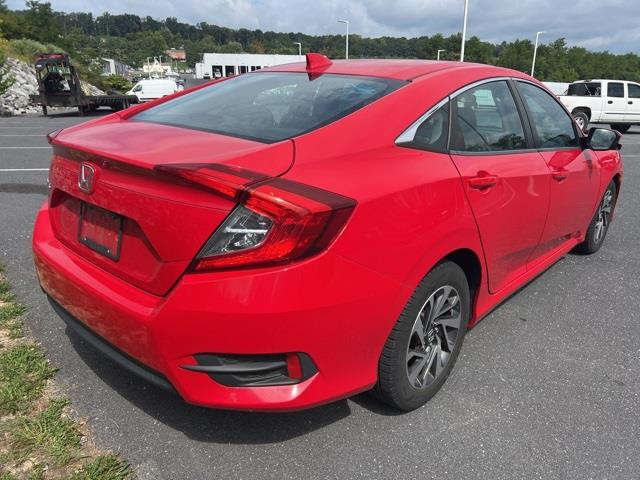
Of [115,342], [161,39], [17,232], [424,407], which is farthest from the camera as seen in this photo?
[161,39]

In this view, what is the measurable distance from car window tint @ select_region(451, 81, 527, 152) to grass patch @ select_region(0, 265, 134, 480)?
6.74 feet

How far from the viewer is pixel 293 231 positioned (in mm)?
1717

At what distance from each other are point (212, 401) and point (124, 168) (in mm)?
918

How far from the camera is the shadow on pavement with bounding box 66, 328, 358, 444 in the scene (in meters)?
2.29

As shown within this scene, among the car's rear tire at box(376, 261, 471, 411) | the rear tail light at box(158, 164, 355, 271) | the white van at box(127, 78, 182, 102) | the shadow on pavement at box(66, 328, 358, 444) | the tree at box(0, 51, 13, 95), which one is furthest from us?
the white van at box(127, 78, 182, 102)

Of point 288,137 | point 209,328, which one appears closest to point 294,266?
point 209,328

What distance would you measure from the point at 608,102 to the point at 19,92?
26.0m

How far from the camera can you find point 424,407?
2525mm

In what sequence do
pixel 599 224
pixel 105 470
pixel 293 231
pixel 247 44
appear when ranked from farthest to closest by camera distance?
1. pixel 247 44
2. pixel 599 224
3. pixel 105 470
4. pixel 293 231

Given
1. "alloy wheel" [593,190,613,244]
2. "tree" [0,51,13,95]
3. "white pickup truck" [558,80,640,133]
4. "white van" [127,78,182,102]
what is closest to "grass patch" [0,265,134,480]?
"alloy wheel" [593,190,613,244]

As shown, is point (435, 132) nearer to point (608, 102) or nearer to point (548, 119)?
point (548, 119)

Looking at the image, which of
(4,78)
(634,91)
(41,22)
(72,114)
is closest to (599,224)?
(634,91)

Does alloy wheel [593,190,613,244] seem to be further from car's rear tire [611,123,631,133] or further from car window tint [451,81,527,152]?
car's rear tire [611,123,631,133]

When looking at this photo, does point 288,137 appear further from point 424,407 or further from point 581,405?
point 581,405
